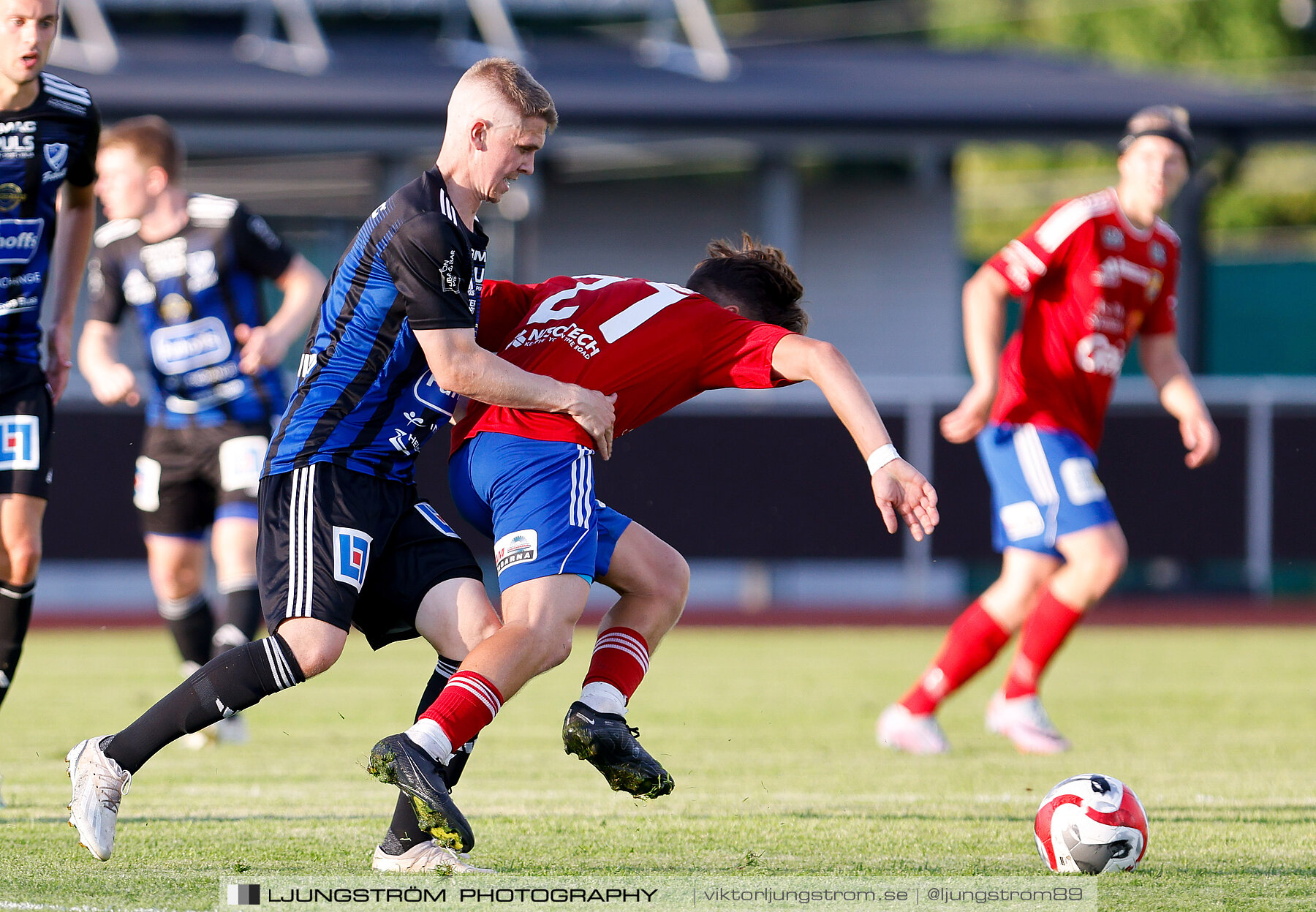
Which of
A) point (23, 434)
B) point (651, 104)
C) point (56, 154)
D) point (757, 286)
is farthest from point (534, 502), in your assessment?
point (651, 104)

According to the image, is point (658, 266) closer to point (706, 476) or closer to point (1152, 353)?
point (706, 476)

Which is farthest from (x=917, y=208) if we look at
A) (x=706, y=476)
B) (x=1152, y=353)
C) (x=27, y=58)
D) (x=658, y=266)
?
(x=27, y=58)

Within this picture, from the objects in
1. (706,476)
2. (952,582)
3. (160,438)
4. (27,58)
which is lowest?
(952,582)

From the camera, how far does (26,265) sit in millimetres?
5633

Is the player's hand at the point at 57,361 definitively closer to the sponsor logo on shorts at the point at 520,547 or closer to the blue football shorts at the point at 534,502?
the blue football shorts at the point at 534,502

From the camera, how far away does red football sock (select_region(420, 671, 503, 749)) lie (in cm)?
432

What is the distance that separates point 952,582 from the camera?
51.5 ft

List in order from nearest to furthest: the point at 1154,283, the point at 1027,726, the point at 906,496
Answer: the point at 906,496 < the point at 1027,726 < the point at 1154,283

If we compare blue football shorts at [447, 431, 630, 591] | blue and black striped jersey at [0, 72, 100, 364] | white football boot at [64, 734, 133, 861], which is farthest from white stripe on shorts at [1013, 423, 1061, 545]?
white football boot at [64, 734, 133, 861]

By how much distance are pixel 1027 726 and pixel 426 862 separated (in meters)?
3.55

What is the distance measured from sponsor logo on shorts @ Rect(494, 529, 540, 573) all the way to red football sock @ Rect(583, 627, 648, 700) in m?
0.42

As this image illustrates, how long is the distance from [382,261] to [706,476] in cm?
949

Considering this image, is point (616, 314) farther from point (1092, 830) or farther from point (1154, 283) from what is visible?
point (1154, 283)

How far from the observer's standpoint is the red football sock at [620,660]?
4.79 metres
